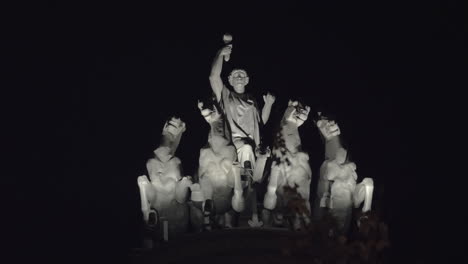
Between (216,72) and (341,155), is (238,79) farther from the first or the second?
(341,155)

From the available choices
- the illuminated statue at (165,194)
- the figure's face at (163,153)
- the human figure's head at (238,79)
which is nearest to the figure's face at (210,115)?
the figure's face at (163,153)

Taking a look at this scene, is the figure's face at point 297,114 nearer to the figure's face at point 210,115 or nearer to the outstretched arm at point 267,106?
the outstretched arm at point 267,106

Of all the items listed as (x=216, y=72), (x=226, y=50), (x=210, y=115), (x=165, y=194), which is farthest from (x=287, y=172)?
(x=226, y=50)

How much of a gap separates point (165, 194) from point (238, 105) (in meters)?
3.44

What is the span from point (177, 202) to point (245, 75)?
429 centimetres

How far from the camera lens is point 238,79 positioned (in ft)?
113

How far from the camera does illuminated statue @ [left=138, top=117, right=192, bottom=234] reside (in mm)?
31734

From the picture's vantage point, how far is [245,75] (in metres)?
34.5

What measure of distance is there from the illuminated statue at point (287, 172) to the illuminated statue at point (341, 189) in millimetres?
366

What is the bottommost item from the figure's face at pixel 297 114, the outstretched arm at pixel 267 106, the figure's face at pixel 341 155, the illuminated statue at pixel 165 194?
the illuminated statue at pixel 165 194

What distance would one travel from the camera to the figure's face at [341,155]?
32.1m

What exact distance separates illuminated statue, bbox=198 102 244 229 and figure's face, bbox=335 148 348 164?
234 centimetres

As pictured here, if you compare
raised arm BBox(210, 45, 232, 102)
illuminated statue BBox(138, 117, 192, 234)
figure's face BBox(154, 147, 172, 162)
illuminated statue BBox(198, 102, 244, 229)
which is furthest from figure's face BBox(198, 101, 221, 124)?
illuminated statue BBox(138, 117, 192, 234)

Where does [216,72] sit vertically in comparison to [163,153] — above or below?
above
